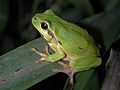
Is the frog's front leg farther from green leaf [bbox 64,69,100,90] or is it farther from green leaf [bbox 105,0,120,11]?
green leaf [bbox 105,0,120,11]

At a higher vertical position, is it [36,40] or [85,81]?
[36,40]

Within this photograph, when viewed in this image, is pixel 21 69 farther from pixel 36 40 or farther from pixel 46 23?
pixel 46 23

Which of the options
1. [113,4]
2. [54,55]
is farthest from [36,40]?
[113,4]

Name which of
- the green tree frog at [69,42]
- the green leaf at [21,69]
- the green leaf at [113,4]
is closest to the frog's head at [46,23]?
the green tree frog at [69,42]

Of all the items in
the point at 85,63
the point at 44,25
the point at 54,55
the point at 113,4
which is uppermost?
the point at 44,25

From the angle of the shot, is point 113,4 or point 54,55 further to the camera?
point 113,4

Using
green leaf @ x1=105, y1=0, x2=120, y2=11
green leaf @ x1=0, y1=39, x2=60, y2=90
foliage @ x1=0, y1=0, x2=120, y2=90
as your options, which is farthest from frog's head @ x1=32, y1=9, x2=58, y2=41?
green leaf @ x1=105, y1=0, x2=120, y2=11

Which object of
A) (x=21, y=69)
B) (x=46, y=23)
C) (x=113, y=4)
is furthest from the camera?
(x=113, y=4)

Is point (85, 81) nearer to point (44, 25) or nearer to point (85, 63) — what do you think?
point (85, 63)

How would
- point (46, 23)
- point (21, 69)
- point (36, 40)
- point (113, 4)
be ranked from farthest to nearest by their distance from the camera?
point (113, 4) < point (46, 23) < point (36, 40) < point (21, 69)
